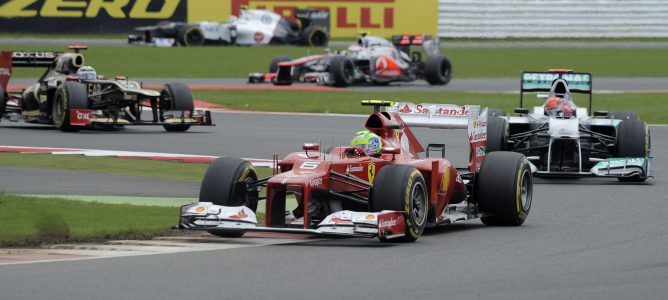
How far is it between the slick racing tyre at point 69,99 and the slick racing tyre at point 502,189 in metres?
14.1

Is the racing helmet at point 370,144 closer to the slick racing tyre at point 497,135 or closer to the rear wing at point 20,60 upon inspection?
the slick racing tyre at point 497,135

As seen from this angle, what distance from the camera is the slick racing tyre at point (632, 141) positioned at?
19875 mm

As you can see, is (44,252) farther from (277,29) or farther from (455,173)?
(277,29)

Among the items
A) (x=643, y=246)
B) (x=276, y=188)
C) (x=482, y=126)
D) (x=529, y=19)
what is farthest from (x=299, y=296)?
(x=529, y=19)

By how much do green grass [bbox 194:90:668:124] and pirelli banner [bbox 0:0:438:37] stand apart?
22.7 m

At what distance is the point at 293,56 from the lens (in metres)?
57.6

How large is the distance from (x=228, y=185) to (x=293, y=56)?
1765 inches

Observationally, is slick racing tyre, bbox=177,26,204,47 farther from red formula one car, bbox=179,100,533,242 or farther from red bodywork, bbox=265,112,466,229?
red formula one car, bbox=179,100,533,242

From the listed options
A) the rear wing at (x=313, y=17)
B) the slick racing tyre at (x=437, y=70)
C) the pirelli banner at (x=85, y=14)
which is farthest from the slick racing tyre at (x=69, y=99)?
the rear wing at (x=313, y=17)

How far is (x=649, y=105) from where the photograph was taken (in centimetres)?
3725

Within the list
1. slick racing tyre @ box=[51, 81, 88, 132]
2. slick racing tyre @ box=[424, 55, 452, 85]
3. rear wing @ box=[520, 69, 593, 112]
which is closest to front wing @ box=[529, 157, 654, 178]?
rear wing @ box=[520, 69, 593, 112]

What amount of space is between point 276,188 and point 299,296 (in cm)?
289

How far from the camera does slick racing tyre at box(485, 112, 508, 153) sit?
20484mm

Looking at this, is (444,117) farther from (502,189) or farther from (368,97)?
(368,97)
